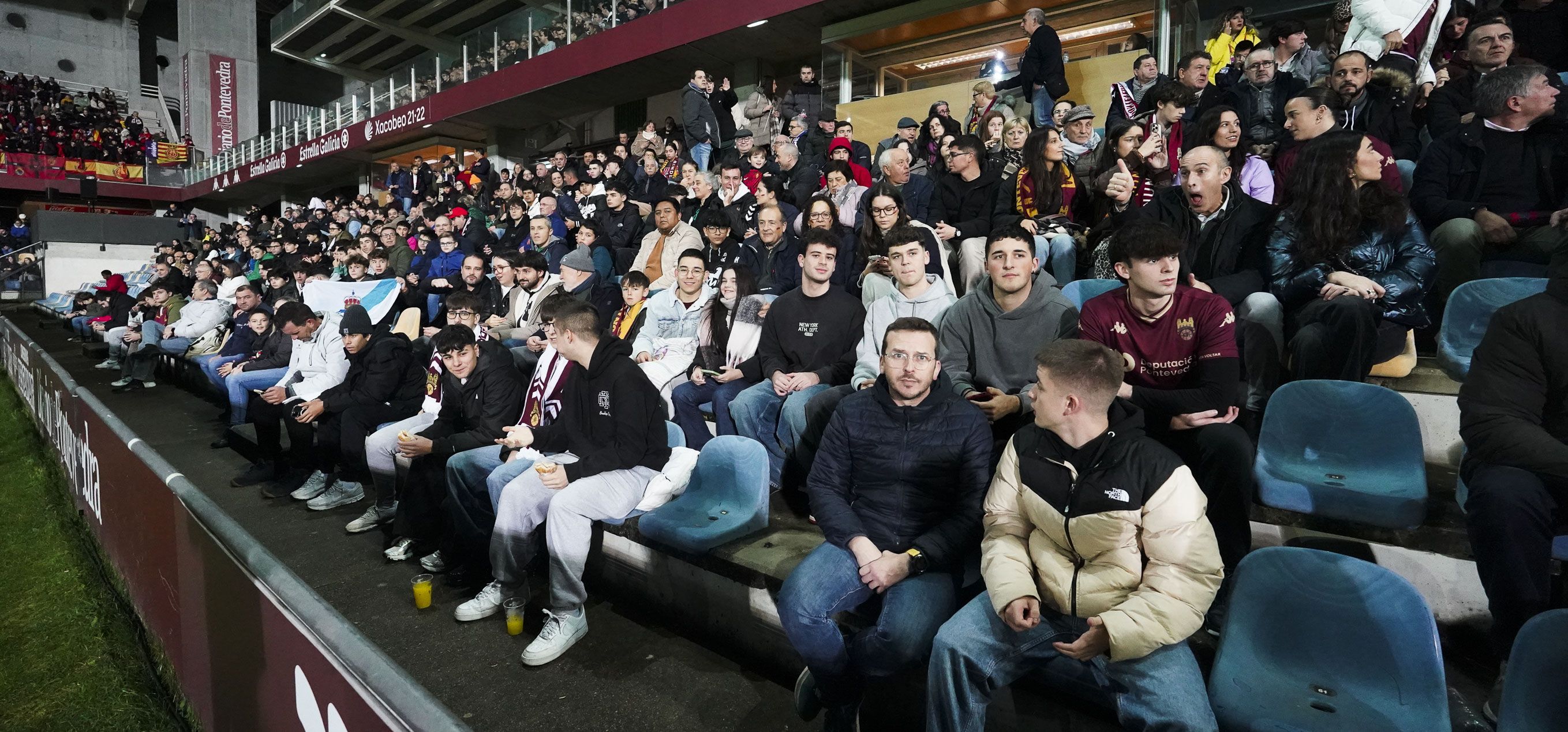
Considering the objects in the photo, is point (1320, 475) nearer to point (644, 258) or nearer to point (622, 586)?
point (622, 586)

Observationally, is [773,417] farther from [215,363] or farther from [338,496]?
[215,363]

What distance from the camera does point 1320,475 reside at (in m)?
2.33

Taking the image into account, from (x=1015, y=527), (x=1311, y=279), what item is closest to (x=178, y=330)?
(x=1015, y=527)

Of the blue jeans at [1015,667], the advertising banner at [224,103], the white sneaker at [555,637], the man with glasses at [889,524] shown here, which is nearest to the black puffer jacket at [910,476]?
the man with glasses at [889,524]

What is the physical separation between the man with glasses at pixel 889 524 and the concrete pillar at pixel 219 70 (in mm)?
33085

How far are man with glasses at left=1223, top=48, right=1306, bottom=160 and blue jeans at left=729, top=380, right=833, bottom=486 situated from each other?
3.81 meters

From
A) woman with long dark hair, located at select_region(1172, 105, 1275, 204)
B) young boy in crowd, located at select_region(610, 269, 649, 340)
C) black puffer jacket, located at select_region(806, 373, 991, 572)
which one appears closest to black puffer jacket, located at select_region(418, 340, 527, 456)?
young boy in crowd, located at select_region(610, 269, 649, 340)

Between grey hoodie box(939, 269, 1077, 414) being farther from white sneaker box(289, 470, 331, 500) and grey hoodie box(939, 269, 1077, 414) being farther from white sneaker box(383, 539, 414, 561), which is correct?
white sneaker box(289, 470, 331, 500)

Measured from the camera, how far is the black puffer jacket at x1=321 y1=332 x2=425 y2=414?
491cm

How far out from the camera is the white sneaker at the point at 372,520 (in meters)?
4.25

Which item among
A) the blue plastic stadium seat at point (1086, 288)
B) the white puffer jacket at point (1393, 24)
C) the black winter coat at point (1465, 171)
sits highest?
the white puffer jacket at point (1393, 24)

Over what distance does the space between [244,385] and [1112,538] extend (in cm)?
737

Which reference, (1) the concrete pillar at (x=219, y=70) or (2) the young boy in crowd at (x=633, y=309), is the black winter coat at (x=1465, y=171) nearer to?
(2) the young boy in crowd at (x=633, y=309)

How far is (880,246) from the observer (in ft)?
15.4
